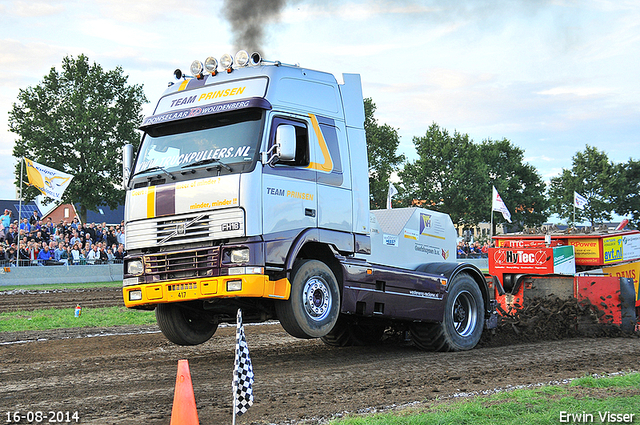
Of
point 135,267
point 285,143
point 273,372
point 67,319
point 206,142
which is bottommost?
point 273,372

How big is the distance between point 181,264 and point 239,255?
2.51ft

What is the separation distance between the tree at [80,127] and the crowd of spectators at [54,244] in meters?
17.2

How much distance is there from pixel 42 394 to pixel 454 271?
20.2ft

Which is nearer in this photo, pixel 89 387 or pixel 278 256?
pixel 89 387

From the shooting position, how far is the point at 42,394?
6.34 m

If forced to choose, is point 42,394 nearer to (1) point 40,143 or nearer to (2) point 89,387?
(2) point 89,387

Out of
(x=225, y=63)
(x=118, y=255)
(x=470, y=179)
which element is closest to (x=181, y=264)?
(x=225, y=63)

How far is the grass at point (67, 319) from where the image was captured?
41.3 ft

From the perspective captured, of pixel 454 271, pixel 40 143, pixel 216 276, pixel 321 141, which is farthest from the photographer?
pixel 40 143

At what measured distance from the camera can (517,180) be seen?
2464 inches

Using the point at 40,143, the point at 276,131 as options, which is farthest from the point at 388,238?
the point at 40,143

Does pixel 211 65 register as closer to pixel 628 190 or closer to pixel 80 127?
pixel 80 127

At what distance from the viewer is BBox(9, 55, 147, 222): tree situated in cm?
4241

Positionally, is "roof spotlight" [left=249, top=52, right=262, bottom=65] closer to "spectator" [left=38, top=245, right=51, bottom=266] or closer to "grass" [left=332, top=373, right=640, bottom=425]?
"grass" [left=332, top=373, right=640, bottom=425]
